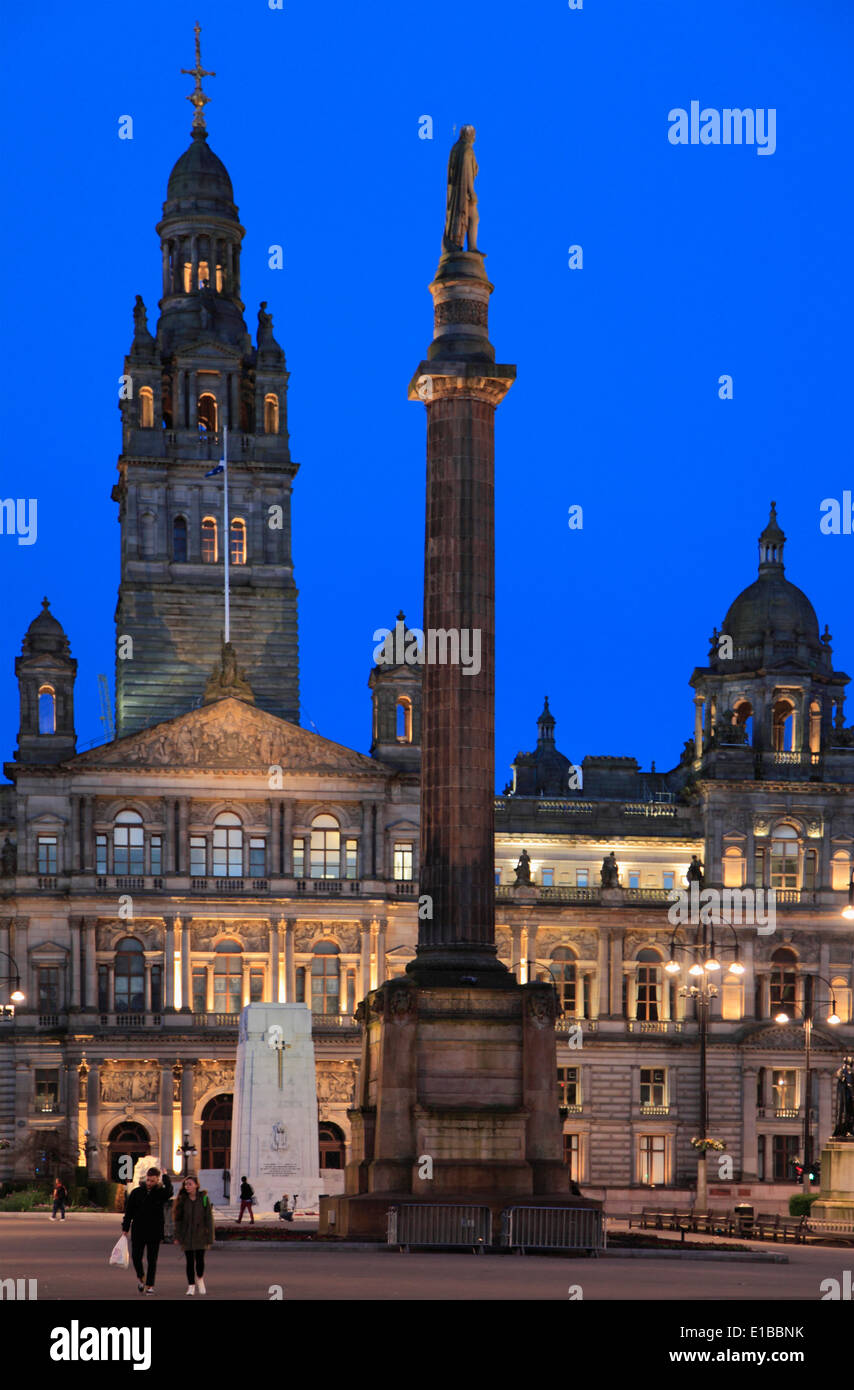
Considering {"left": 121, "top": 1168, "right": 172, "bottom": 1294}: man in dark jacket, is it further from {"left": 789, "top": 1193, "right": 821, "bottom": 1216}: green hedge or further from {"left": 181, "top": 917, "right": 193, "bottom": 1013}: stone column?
{"left": 181, "top": 917, "right": 193, "bottom": 1013}: stone column

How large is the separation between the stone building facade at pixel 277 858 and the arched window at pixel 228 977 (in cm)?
10

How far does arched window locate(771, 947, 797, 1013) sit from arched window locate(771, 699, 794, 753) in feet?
32.3

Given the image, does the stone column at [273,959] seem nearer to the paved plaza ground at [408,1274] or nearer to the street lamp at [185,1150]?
the street lamp at [185,1150]

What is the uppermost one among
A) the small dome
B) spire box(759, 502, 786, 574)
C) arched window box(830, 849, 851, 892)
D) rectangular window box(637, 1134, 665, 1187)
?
the small dome

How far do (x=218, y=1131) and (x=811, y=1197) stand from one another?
40307 mm

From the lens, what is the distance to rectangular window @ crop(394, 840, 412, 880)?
110794 millimetres

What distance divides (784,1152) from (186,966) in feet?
94.8

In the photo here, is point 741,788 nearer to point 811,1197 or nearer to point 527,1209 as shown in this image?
point 811,1197

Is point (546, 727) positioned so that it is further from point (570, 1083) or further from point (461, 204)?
point (461, 204)

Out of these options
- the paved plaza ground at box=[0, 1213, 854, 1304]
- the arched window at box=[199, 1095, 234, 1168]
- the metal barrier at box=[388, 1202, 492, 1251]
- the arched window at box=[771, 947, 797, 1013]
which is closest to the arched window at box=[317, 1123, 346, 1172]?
the arched window at box=[199, 1095, 234, 1168]

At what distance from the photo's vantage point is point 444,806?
55.9 m

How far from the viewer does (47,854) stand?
353ft

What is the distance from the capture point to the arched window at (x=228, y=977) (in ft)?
353
